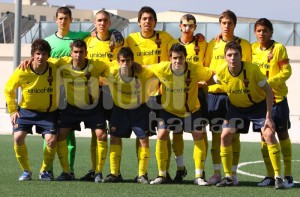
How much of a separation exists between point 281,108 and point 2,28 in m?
22.0

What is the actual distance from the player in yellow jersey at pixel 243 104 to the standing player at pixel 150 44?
2.84 feet

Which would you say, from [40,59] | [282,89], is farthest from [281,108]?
[40,59]

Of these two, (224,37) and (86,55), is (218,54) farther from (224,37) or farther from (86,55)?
(86,55)

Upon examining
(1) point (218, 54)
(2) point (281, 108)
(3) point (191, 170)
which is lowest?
(3) point (191, 170)

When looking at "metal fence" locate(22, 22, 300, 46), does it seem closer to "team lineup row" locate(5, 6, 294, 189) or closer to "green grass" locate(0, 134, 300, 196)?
"green grass" locate(0, 134, 300, 196)

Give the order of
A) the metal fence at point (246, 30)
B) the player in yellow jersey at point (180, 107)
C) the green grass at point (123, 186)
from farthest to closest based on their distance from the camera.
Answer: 1. the metal fence at point (246, 30)
2. the player in yellow jersey at point (180, 107)
3. the green grass at point (123, 186)

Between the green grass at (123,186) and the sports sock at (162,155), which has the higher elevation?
the sports sock at (162,155)

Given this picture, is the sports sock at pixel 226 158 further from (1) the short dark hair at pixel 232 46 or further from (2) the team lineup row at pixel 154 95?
(1) the short dark hair at pixel 232 46

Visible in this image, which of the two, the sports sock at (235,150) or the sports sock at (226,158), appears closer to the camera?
the sports sock at (226,158)

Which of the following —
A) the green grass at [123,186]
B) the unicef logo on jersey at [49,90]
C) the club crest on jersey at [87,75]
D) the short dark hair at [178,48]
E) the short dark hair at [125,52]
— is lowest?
the green grass at [123,186]

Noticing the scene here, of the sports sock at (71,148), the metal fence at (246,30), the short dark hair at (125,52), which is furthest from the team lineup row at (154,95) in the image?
the metal fence at (246,30)

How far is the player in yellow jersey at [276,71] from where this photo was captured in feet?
31.9

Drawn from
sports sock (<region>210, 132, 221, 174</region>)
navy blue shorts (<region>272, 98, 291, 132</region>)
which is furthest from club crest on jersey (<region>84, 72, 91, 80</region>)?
navy blue shorts (<region>272, 98, 291, 132</region>)

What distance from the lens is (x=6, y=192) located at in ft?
29.3
